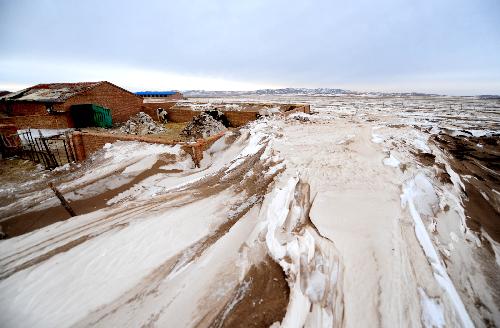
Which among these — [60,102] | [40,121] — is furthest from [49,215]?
[60,102]

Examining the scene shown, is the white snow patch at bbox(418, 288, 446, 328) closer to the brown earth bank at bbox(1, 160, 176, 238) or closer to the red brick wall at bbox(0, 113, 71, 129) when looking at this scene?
the brown earth bank at bbox(1, 160, 176, 238)

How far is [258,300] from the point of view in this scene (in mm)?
3031

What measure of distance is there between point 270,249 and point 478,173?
24.9ft

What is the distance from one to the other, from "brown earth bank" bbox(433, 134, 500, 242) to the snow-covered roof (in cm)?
2063

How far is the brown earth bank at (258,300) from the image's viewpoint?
2805 millimetres

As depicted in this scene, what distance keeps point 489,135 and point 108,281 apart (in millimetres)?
15671

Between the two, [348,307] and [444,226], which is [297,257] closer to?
[348,307]

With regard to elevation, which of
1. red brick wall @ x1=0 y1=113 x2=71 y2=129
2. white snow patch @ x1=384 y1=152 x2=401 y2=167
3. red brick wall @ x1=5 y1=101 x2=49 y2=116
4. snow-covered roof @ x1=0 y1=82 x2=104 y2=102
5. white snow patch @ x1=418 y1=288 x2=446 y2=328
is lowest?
white snow patch @ x1=418 y1=288 x2=446 y2=328

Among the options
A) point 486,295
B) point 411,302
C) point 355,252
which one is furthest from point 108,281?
point 486,295

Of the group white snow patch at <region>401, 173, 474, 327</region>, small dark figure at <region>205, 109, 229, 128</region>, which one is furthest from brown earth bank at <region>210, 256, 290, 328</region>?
small dark figure at <region>205, 109, 229, 128</region>

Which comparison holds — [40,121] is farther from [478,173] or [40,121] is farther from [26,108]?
[478,173]

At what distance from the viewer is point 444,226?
4.58 m

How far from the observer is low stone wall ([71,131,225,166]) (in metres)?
8.22

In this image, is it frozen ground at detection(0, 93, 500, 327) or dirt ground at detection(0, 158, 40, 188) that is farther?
dirt ground at detection(0, 158, 40, 188)
